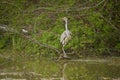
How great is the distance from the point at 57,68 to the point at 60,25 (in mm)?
2326

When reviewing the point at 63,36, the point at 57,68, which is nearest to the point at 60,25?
the point at 63,36

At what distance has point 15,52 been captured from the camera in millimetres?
10031

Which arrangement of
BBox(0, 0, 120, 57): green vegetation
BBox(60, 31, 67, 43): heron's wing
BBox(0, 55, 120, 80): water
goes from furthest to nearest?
BBox(0, 0, 120, 57): green vegetation < BBox(60, 31, 67, 43): heron's wing < BBox(0, 55, 120, 80): water

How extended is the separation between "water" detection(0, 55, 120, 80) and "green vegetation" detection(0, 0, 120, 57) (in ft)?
1.66

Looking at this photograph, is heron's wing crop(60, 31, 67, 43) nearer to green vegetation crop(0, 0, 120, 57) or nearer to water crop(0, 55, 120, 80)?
green vegetation crop(0, 0, 120, 57)

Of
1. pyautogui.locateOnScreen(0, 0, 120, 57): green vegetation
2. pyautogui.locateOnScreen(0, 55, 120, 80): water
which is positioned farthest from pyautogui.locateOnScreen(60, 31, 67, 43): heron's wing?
pyautogui.locateOnScreen(0, 55, 120, 80): water

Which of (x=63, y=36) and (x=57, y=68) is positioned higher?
(x=63, y=36)

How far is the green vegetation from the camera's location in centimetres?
976

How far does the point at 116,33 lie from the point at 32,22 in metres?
2.30

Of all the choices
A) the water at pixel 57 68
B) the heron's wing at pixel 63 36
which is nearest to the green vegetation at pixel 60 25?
the heron's wing at pixel 63 36

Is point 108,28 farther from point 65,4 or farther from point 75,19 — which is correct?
point 65,4

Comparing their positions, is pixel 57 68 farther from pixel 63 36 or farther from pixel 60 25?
pixel 60 25

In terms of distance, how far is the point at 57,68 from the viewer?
8.36 meters

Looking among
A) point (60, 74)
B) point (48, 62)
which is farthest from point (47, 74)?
point (48, 62)
